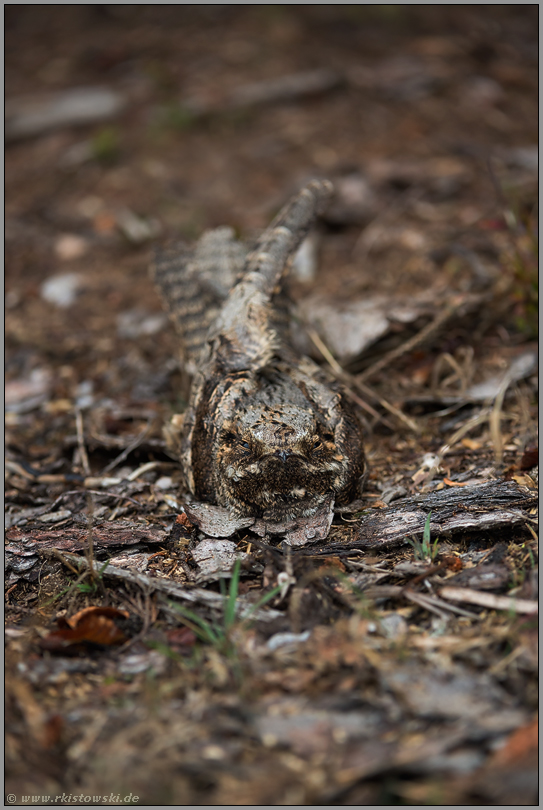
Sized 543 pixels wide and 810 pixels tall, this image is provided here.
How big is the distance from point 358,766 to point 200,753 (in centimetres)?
45

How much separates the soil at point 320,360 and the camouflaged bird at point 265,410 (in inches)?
7.2

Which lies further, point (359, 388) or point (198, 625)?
point (359, 388)

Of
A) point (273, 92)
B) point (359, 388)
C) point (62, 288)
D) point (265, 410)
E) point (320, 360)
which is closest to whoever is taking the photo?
point (265, 410)

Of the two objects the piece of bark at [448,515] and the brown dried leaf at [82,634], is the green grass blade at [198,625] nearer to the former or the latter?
the brown dried leaf at [82,634]

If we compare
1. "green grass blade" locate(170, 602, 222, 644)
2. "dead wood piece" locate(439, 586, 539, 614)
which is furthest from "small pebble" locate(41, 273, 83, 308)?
"dead wood piece" locate(439, 586, 539, 614)

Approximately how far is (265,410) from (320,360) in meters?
1.26

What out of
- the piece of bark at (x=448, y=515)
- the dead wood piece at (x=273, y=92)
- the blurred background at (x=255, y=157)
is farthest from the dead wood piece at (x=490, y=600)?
the dead wood piece at (x=273, y=92)

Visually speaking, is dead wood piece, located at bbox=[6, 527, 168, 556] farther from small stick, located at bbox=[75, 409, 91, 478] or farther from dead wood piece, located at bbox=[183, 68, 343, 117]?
dead wood piece, located at bbox=[183, 68, 343, 117]

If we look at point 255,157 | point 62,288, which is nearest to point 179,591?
point 62,288

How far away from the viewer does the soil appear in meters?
1.91

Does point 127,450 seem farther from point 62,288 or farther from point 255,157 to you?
point 255,157

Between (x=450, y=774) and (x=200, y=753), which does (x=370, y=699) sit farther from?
(x=200, y=753)

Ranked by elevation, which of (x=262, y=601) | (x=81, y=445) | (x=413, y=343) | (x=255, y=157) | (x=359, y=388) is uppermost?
(x=255, y=157)

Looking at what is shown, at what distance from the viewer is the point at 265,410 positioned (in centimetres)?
301
